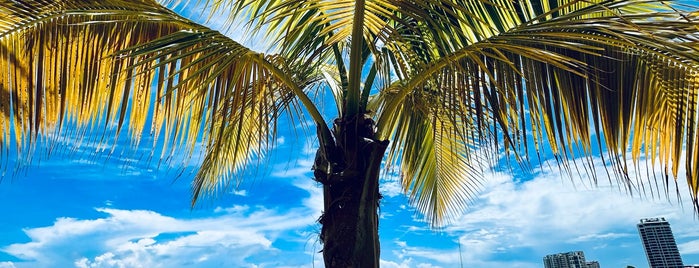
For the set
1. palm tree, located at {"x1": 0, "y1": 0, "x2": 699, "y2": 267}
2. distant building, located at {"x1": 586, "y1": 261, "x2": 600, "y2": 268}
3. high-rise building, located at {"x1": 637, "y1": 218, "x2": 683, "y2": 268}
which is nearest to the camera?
palm tree, located at {"x1": 0, "y1": 0, "x2": 699, "y2": 267}

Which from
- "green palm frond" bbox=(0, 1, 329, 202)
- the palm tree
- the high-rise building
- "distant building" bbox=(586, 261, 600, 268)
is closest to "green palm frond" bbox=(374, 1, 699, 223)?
the palm tree

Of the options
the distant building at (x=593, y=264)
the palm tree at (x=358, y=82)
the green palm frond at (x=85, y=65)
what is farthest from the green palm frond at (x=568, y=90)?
the distant building at (x=593, y=264)

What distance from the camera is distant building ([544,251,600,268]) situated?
2639cm

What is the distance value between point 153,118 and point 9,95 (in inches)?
29.0

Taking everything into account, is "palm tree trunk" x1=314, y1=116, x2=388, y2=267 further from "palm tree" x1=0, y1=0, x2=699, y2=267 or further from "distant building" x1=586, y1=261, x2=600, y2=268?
"distant building" x1=586, y1=261, x2=600, y2=268

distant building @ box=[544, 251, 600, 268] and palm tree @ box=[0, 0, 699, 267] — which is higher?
distant building @ box=[544, 251, 600, 268]

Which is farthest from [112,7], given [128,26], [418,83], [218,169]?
[218,169]

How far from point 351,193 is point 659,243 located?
29.5 metres

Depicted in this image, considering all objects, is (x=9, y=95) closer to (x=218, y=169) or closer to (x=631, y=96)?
(x=218, y=169)

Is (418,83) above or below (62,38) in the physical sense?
below

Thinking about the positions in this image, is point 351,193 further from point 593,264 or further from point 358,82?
point 593,264

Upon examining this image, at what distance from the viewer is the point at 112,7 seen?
2.30 metres

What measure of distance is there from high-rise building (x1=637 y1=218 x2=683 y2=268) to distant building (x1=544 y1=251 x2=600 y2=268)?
117 inches

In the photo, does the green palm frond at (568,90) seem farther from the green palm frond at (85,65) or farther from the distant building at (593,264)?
the distant building at (593,264)
